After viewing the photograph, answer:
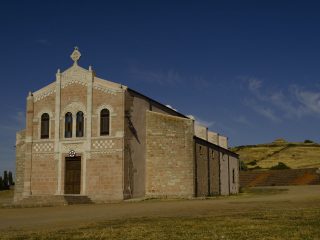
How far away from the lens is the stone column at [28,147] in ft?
114

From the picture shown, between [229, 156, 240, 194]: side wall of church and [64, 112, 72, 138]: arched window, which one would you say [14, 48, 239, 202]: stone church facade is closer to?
[64, 112, 72, 138]: arched window

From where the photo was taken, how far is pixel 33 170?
34.9m

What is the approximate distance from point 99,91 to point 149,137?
5391 millimetres

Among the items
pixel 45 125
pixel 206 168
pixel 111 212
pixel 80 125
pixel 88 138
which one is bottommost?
pixel 111 212

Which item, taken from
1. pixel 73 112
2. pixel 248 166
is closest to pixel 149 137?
pixel 73 112

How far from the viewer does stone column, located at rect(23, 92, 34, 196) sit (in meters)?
34.8

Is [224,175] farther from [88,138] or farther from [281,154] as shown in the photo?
[281,154]

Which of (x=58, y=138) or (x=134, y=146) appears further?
(x=58, y=138)

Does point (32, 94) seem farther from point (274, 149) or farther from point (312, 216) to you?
point (274, 149)

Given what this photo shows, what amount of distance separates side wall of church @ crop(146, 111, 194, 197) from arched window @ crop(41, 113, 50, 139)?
26.6 feet

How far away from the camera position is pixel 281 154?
90750 millimetres

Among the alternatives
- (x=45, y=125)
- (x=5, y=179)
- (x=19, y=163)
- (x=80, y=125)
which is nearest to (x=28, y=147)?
(x=45, y=125)

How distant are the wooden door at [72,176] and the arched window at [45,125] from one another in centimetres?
Result: 296

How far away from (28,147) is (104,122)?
6792 mm
